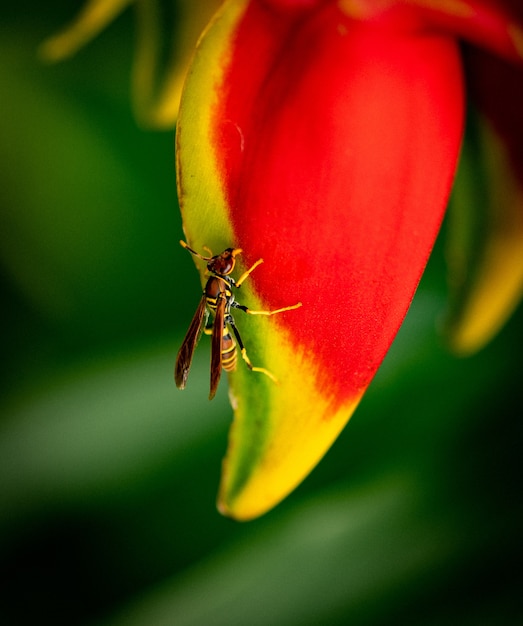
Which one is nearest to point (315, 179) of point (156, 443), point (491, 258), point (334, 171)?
point (334, 171)

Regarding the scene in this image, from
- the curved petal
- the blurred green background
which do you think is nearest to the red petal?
the curved petal

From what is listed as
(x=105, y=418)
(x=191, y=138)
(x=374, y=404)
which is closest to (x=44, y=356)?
Answer: (x=105, y=418)

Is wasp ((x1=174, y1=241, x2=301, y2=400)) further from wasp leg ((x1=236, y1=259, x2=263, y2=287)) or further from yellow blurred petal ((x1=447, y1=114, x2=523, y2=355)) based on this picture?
yellow blurred petal ((x1=447, y1=114, x2=523, y2=355))

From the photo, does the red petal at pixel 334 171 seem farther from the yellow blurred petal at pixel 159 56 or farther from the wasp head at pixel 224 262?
the yellow blurred petal at pixel 159 56

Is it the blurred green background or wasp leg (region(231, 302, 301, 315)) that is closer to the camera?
wasp leg (region(231, 302, 301, 315))

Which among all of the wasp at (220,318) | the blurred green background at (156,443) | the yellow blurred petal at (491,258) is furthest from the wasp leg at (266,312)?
the blurred green background at (156,443)

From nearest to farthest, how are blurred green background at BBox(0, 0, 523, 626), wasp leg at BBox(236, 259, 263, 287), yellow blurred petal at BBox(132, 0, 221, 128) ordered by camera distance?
wasp leg at BBox(236, 259, 263, 287)
yellow blurred petal at BBox(132, 0, 221, 128)
blurred green background at BBox(0, 0, 523, 626)

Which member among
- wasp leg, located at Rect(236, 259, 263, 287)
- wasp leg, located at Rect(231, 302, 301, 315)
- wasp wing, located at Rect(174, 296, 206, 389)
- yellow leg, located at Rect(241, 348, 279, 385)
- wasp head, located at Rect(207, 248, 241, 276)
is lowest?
yellow leg, located at Rect(241, 348, 279, 385)
